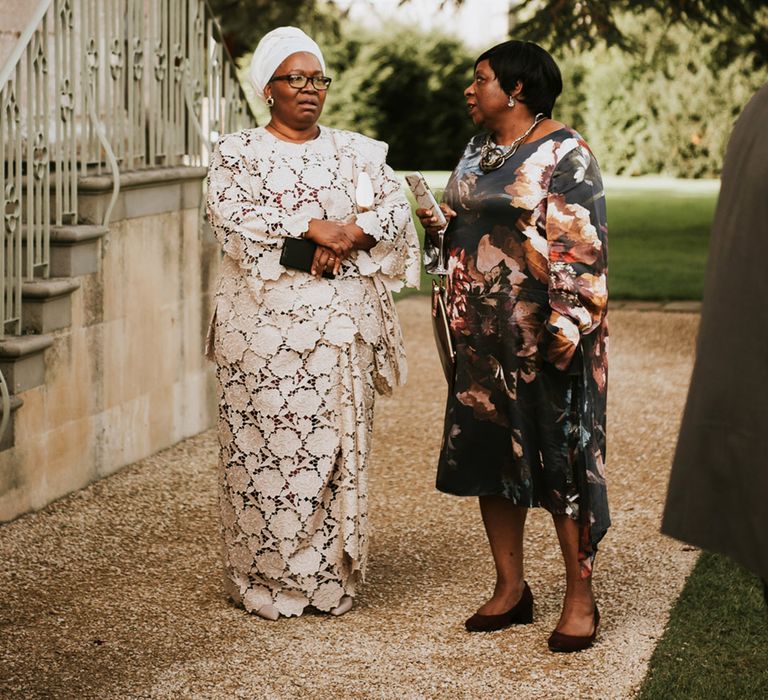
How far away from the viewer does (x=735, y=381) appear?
2404 millimetres

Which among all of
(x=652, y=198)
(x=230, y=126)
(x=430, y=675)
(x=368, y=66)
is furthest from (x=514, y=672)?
(x=368, y=66)

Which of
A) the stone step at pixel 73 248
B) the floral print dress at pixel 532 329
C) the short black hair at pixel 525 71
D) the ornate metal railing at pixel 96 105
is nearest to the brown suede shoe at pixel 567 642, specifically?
the floral print dress at pixel 532 329

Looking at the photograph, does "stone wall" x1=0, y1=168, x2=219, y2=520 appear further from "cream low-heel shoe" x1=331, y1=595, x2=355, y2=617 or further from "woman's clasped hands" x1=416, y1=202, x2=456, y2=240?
"woman's clasped hands" x1=416, y1=202, x2=456, y2=240

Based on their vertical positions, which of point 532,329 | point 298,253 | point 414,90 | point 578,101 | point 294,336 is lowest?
point 578,101

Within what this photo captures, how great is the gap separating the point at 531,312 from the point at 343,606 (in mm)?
1331

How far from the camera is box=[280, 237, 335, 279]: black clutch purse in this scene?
16.0 feet

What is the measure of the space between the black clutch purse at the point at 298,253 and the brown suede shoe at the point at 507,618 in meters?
1.36

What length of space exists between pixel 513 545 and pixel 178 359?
3.44m

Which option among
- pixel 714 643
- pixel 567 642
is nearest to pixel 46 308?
pixel 567 642

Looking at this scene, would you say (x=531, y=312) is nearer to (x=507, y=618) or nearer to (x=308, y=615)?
(x=507, y=618)

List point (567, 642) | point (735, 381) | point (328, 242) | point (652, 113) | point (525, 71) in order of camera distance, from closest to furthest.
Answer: point (735, 381), point (525, 71), point (567, 642), point (328, 242), point (652, 113)

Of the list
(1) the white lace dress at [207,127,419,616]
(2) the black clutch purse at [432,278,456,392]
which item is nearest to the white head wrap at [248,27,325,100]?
(1) the white lace dress at [207,127,419,616]

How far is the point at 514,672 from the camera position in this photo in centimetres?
448

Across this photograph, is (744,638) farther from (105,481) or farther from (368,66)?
(368,66)
